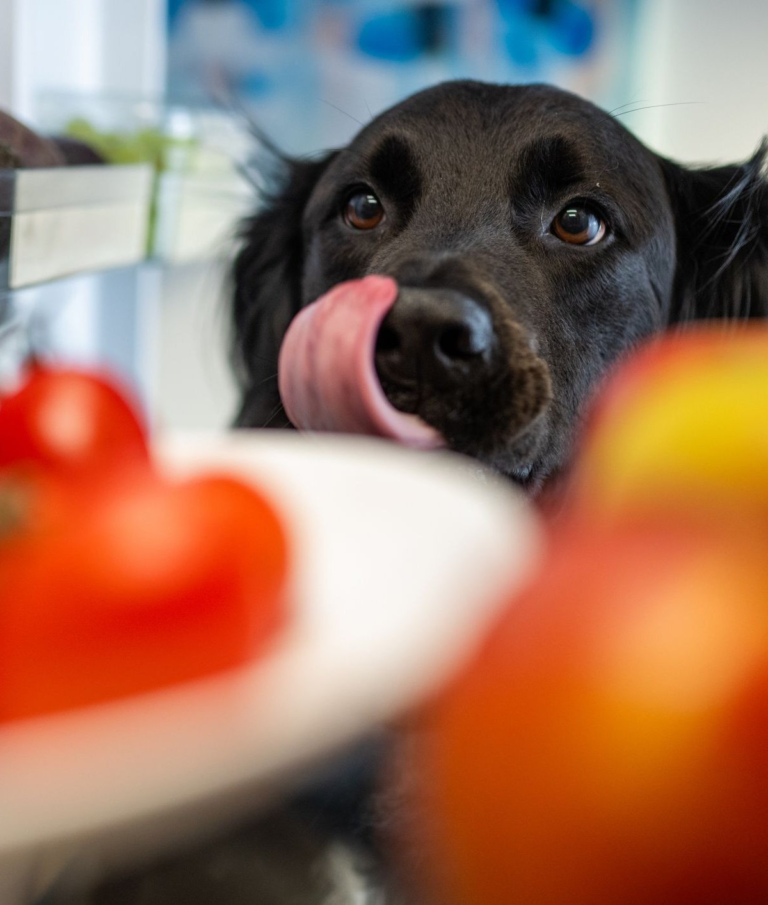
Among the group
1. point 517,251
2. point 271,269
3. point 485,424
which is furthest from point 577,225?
point 271,269

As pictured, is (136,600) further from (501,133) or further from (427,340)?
(501,133)

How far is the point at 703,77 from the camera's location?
Answer: 204 cm

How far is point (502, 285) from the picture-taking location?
95 cm

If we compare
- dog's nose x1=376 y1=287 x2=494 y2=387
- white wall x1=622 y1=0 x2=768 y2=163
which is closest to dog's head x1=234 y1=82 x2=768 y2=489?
dog's nose x1=376 y1=287 x2=494 y2=387

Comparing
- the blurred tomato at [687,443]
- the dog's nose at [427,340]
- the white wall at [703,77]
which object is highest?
the white wall at [703,77]

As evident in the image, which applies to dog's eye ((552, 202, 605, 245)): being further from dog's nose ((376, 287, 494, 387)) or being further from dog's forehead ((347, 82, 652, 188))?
dog's nose ((376, 287, 494, 387))

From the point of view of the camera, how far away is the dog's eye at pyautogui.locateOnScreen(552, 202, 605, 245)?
110 cm

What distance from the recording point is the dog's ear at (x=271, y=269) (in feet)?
4.81

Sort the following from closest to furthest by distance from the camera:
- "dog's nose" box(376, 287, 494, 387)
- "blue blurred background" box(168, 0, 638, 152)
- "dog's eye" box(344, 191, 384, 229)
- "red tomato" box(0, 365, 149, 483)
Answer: "red tomato" box(0, 365, 149, 483)
"dog's nose" box(376, 287, 494, 387)
"dog's eye" box(344, 191, 384, 229)
"blue blurred background" box(168, 0, 638, 152)

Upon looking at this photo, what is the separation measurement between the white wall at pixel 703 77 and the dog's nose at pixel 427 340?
1.21 meters

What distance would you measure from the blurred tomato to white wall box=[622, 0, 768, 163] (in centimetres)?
165

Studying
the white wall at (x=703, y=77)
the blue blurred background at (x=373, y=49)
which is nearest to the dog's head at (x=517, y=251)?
the white wall at (x=703, y=77)

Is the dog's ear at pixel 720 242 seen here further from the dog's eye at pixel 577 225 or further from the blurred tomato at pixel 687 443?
the blurred tomato at pixel 687 443

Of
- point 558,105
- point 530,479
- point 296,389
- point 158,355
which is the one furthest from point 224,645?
point 158,355
